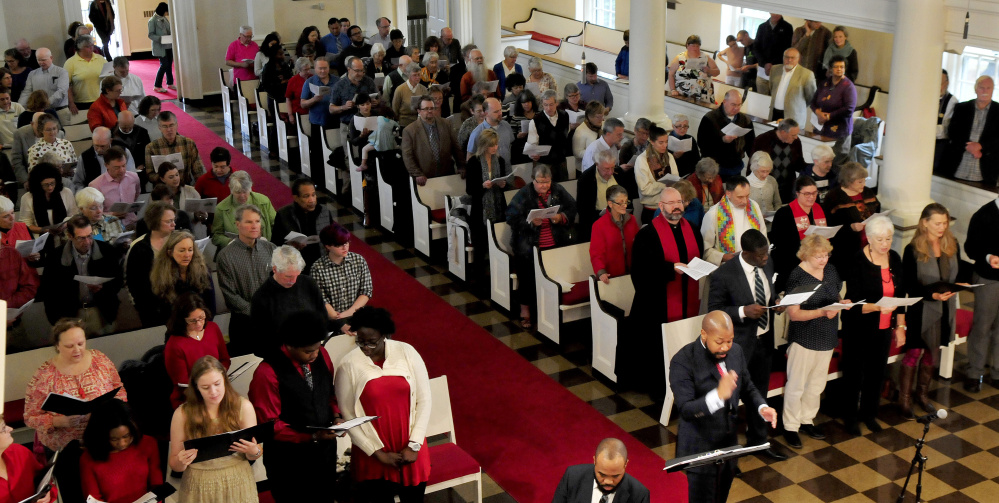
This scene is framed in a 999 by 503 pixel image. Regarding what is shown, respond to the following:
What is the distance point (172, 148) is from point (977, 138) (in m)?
7.78

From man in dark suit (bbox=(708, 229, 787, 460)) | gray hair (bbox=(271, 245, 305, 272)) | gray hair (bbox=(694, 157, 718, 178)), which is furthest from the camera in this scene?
gray hair (bbox=(694, 157, 718, 178))

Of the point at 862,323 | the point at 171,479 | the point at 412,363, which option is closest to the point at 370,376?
the point at 412,363

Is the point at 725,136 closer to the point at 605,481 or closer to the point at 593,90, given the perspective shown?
the point at 593,90

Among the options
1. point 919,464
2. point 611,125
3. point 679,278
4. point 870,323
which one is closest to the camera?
point 919,464

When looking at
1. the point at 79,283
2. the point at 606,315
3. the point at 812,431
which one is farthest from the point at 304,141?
the point at 812,431

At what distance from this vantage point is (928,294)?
741 centimetres

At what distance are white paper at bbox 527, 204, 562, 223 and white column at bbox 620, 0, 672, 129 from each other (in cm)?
432

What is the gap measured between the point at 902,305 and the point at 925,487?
1.20m

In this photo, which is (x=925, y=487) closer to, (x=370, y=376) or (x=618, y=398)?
(x=618, y=398)

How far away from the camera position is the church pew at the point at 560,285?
8656 mm

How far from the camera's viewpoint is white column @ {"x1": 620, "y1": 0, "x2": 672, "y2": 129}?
491 inches

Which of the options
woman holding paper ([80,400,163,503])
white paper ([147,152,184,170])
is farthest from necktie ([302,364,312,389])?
Result: white paper ([147,152,184,170])

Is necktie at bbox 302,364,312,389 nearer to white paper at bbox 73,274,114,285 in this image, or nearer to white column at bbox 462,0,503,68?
white paper at bbox 73,274,114,285

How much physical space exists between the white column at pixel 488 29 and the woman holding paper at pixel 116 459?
39.4 ft
